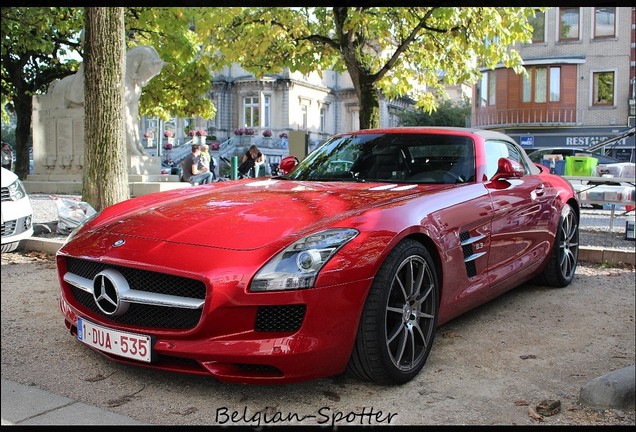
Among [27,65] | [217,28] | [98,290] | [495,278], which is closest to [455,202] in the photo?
[495,278]

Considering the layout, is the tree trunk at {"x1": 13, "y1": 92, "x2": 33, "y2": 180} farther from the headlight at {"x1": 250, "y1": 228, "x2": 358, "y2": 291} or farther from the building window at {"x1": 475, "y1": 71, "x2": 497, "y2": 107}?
the building window at {"x1": 475, "y1": 71, "x2": 497, "y2": 107}

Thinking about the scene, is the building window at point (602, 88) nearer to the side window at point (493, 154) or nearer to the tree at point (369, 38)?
the tree at point (369, 38)

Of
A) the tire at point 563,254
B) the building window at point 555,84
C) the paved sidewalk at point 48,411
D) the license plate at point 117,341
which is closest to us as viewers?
the paved sidewalk at point 48,411

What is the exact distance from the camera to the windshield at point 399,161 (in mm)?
4355

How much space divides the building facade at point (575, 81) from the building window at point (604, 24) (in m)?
0.02

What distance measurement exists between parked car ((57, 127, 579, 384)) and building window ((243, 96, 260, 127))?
56.0 metres

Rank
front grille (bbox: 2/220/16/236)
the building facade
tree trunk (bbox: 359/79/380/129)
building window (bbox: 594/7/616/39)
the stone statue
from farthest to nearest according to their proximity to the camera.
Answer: building window (bbox: 594/7/616/39) < the building facade < the stone statue < tree trunk (bbox: 359/79/380/129) < front grille (bbox: 2/220/16/236)

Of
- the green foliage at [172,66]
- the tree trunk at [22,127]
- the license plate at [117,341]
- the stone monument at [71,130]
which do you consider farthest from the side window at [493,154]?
the tree trunk at [22,127]

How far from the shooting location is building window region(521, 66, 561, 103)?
1420 inches

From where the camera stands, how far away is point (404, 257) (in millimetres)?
3193

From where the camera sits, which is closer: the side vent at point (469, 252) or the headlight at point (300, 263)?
the headlight at point (300, 263)

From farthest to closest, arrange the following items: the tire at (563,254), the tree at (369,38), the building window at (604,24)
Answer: the building window at (604,24), the tree at (369,38), the tire at (563,254)

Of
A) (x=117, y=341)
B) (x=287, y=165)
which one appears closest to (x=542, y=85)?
(x=287, y=165)

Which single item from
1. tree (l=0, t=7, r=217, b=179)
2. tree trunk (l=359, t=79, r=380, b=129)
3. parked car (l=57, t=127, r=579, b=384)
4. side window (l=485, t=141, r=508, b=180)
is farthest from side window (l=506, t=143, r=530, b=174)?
tree (l=0, t=7, r=217, b=179)
